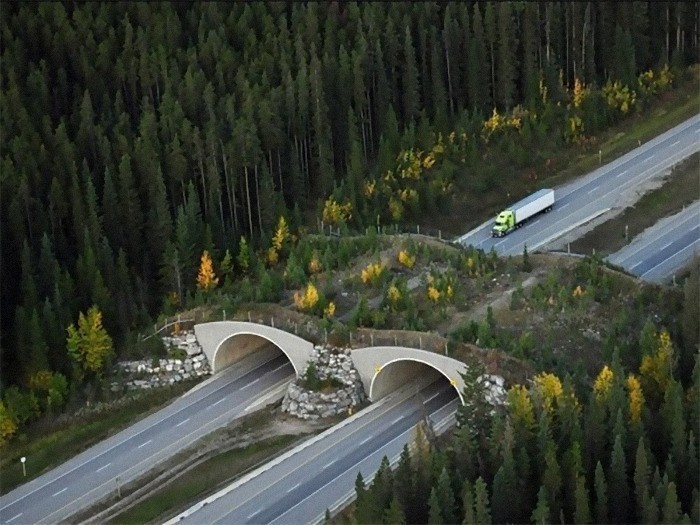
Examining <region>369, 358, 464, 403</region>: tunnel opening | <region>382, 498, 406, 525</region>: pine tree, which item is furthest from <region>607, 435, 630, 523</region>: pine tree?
<region>369, 358, 464, 403</region>: tunnel opening

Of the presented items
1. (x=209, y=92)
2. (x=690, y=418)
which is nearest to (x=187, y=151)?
(x=209, y=92)

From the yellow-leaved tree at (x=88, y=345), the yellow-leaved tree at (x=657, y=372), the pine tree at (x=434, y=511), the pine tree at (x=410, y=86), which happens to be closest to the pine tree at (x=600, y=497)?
the pine tree at (x=434, y=511)

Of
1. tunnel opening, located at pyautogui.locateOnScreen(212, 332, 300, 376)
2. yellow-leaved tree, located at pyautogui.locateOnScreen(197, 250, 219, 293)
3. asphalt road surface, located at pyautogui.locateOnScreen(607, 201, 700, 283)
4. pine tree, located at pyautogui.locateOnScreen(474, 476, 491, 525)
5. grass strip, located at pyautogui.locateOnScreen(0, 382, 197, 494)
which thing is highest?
yellow-leaved tree, located at pyautogui.locateOnScreen(197, 250, 219, 293)

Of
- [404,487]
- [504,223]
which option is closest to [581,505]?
[404,487]

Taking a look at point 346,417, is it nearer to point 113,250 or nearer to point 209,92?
point 113,250

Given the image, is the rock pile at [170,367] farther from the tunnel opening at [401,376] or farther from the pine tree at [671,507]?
the pine tree at [671,507]

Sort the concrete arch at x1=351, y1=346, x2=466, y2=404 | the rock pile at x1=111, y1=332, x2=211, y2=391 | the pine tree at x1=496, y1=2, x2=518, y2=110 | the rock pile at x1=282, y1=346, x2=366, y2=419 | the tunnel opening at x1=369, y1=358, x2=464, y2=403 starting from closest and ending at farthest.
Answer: the concrete arch at x1=351, y1=346, x2=466, y2=404, the tunnel opening at x1=369, y1=358, x2=464, y2=403, the rock pile at x1=282, y1=346, x2=366, y2=419, the rock pile at x1=111, y1=332, x2=211, y2=391, the pine tree at x1=496, y1=2, x2=518, y2=110

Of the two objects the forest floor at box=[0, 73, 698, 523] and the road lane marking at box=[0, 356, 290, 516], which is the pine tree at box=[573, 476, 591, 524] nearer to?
the forest floor at box=[0, 73, 698, 523]
